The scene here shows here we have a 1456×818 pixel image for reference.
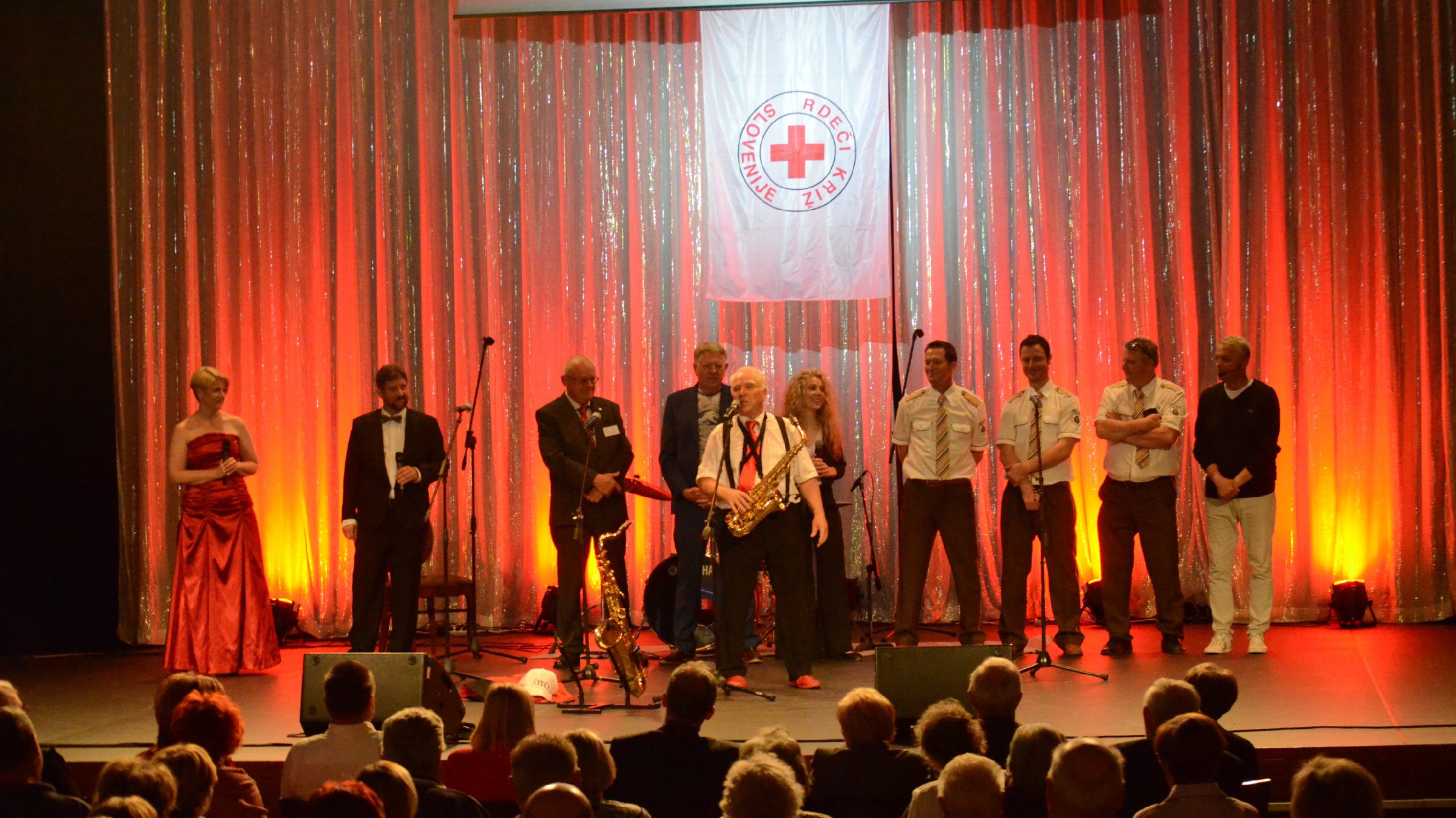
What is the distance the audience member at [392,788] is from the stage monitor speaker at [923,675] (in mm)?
2184

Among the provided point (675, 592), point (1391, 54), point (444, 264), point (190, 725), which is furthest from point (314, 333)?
point (1391, 54)

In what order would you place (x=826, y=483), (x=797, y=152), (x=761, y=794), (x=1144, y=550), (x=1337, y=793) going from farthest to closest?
(x=797, y=152)
(x=826, y=483)
(x=1144, y=550)
(x=761, y=794)
(x=1337, y=793)

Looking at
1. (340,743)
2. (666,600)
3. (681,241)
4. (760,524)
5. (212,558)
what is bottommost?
(666,600)

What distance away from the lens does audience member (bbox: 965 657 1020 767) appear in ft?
13.4

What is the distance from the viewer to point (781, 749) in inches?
146

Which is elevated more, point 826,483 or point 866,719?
point 826,483

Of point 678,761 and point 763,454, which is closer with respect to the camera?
point 678,761

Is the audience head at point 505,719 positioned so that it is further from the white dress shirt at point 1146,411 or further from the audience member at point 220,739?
the white dress shirt at point 1146,411

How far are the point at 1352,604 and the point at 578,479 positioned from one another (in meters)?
5.03

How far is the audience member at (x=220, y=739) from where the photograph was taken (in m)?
3.76

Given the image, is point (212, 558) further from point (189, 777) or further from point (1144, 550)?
point (1144, 550)

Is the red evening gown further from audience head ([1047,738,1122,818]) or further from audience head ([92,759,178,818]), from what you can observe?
audience head ([1047,738,1122,818])

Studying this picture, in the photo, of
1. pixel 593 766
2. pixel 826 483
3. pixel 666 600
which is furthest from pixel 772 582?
pixel 593 766

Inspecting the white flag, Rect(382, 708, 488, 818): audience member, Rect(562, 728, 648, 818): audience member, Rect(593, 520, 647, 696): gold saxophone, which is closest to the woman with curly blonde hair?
the white flag
